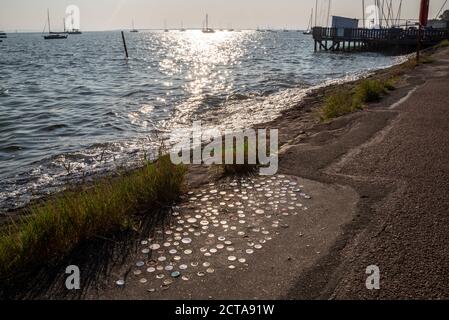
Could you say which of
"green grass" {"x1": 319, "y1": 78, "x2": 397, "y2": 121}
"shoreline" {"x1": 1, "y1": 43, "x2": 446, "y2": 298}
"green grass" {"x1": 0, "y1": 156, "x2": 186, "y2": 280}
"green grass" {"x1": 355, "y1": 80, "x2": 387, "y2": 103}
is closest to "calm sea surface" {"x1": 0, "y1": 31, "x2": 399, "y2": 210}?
"shoreline" {"x1": 1, "y1": 43, "x2": 446, "y2": 298}

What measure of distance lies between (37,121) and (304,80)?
15.8m

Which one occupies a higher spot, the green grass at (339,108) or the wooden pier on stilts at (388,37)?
the wooden pier on stilts at (388,37)

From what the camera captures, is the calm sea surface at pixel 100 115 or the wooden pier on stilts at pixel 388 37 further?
the wooden pier on stilts at pixel 388 37

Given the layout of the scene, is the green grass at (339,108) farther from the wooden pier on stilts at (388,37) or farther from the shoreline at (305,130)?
the wooden pier on stilts at (388,37)

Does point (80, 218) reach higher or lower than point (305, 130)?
lower

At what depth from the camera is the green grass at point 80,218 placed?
3.52 m

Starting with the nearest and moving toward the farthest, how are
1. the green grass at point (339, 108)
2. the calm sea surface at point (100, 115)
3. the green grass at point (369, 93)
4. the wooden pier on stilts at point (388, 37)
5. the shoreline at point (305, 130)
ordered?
1. the shoreline at point (305, 130)
2. the calm sea surface at point (100, 115)
3. the green grass at point (339, 108)
4. the green grass at point (369, 93)
5. the wooden pier on stilts at point (388, 37)

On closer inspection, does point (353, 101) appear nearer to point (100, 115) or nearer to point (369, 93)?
point (369, 93)

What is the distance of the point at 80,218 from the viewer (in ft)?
13.2

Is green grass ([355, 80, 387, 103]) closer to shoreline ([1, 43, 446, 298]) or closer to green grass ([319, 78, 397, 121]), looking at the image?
green grass ([319, 78, 397, 121])

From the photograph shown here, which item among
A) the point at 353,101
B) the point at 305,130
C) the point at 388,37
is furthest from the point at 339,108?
the point at 388,37

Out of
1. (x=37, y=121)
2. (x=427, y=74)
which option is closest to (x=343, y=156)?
(x=37, y=121)

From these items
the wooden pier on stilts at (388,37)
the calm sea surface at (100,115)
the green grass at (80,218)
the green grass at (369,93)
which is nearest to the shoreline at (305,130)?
the green grass at (369,93)
